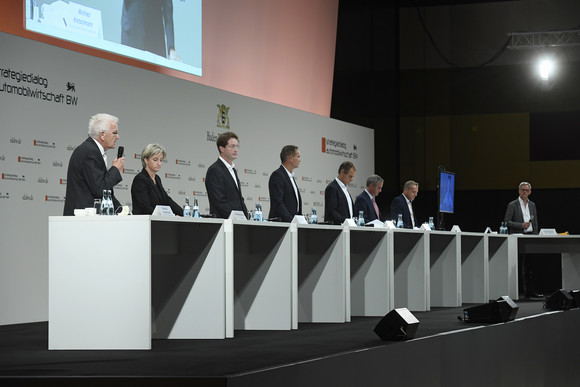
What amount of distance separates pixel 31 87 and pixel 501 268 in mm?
4729

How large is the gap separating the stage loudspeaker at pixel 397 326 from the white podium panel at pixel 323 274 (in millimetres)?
1505

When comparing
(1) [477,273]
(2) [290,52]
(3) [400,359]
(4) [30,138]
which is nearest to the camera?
(3) [400,359]

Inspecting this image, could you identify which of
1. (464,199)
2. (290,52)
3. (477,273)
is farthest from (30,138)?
(464,199)

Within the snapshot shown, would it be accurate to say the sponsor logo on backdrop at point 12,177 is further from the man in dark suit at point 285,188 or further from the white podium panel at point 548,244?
the white podium panel at point 548,244

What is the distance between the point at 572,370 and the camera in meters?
6.09

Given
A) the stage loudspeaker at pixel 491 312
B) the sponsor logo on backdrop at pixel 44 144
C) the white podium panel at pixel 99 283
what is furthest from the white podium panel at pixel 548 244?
the white podium panel at pixel 99 283

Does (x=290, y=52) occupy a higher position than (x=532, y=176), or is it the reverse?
(x=290, y=52)

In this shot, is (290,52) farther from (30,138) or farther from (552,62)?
(30,138)

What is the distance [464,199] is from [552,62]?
7.14 feet

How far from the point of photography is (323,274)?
536cm

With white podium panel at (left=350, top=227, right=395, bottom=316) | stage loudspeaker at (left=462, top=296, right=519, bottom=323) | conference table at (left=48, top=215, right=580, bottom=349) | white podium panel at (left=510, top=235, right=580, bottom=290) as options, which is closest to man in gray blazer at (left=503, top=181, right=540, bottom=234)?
white podium panel at (left=510, top=235, right=580, bottom=290)

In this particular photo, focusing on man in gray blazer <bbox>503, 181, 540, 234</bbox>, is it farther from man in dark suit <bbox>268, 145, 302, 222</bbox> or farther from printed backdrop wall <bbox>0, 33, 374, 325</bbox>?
man in dark suit <bbox>268, 145, 302, 222</bbox>

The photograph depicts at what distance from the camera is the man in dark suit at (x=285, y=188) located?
19.6 ft

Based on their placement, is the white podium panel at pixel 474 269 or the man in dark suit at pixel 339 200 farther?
the white podium panel at pixel 474 269
